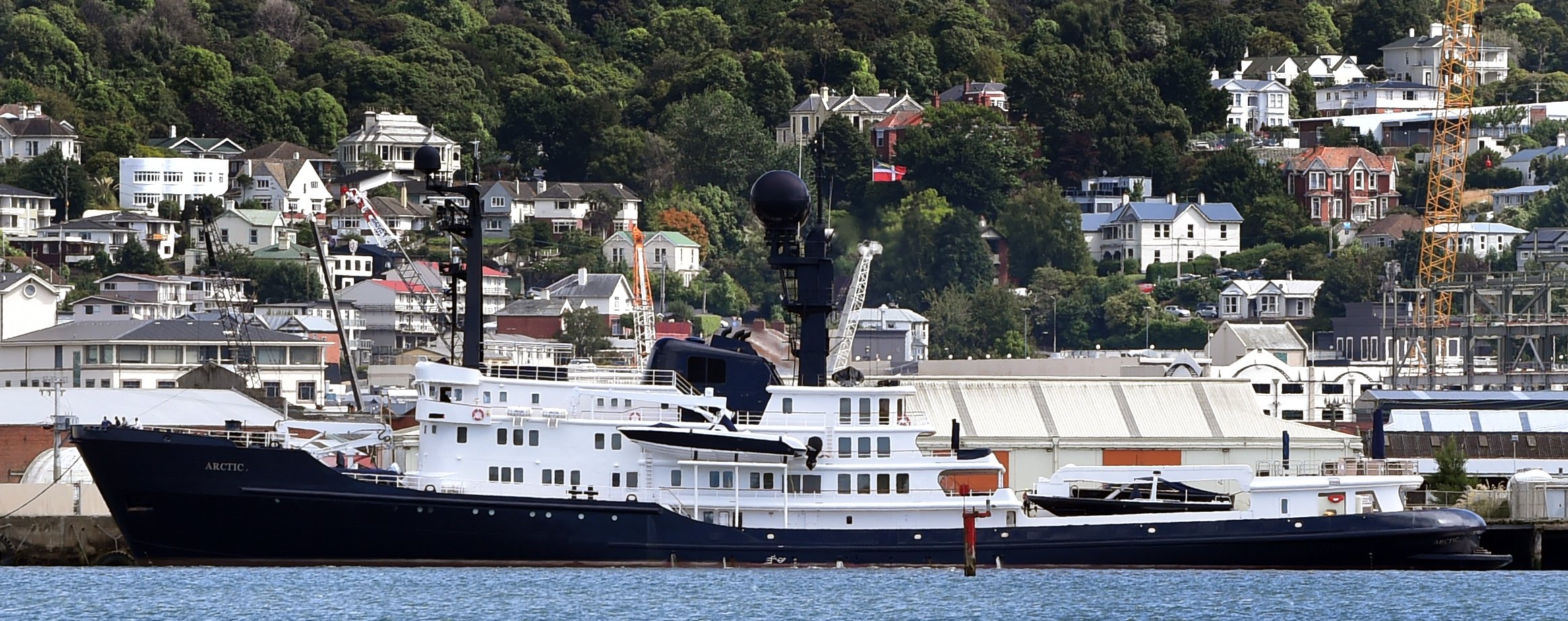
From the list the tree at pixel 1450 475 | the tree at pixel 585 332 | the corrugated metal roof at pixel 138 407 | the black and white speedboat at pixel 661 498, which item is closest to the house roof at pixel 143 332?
the corrugated metal roof at pixel 138 407

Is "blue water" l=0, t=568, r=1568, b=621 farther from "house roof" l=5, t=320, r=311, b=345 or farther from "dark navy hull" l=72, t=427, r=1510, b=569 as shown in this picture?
"house roof" l=5, t=320, r=311, b=345

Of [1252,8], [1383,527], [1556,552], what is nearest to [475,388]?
[1383,527]

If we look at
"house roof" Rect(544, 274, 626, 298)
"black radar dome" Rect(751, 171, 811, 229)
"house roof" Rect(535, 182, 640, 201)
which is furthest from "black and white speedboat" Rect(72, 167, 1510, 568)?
"house roof" Rect(535, 182, 640, 201)

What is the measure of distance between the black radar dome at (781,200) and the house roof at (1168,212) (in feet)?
268

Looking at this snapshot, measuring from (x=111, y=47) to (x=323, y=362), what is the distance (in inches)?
2335

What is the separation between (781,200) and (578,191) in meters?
85.1

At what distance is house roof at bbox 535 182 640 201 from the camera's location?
5517 inches

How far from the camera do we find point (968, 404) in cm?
7081

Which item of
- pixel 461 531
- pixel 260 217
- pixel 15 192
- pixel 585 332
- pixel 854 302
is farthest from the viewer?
pixel 15 192

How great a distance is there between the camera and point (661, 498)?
2170 inches

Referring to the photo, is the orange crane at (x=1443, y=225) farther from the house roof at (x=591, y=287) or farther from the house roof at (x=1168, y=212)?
the house roof at (x=591, y=287)

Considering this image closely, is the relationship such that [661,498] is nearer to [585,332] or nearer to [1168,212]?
[585,332]

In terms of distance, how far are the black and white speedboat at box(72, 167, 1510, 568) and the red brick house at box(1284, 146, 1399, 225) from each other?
88908mm

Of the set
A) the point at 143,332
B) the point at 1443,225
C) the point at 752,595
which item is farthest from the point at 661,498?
the point at 1443,225
